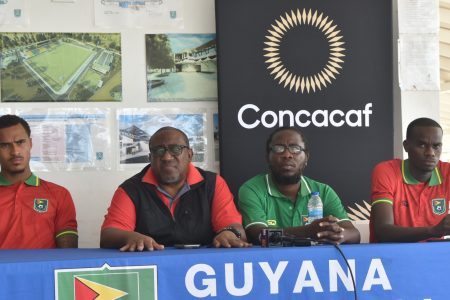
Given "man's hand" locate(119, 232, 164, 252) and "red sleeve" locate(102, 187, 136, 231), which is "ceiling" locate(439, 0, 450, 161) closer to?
"red sleeve" locate(102, 187, 136, 231)

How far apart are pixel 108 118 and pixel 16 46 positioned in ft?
2.17

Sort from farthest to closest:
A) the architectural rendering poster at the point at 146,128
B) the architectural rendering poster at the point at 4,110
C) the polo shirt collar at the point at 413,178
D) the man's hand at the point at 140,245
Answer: the architectural rendering poster at the point at 146,128
the architectural rendering poster at the point at 4,110
the polo shirt collar at the point at 413,178
the man's hand at the point at 140,245

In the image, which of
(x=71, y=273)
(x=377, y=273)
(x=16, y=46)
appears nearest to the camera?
(x=71, y=273)

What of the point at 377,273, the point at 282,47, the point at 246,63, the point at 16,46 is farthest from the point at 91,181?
the point at 377,273

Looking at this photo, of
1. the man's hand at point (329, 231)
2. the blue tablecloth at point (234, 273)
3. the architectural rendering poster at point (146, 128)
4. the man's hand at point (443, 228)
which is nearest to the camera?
the blue tablecloth at point (234, 273)

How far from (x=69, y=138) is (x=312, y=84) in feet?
4.81

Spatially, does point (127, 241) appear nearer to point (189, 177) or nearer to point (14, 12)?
point (189, 177)

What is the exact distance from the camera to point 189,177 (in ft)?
10.0

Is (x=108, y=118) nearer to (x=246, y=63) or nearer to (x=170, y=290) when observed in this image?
(x=246, y=63)

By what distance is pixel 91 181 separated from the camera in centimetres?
376

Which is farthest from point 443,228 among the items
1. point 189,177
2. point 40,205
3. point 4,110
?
point 4,110

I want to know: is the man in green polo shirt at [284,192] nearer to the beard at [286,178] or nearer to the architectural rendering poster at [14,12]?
the beard at [286,178]

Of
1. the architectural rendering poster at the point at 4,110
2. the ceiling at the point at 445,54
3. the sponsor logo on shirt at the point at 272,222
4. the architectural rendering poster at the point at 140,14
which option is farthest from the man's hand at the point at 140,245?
the ceiling at the point at 445,54

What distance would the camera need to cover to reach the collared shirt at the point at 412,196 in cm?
320
